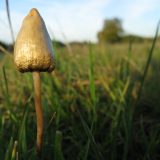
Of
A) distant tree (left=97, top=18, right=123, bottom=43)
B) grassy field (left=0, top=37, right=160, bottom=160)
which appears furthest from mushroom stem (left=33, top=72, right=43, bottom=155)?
distant tree (left=97, top=18, right=123, bottom=43)

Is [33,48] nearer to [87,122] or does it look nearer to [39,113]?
[39,113]

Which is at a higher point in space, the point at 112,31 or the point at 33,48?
the point at 33,48

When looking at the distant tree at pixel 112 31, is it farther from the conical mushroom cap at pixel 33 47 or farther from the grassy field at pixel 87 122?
the conical mushroom cap at pixel 33 47

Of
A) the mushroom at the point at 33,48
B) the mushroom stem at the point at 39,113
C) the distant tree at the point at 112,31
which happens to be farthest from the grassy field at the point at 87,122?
the distant tree at the point at 112,31

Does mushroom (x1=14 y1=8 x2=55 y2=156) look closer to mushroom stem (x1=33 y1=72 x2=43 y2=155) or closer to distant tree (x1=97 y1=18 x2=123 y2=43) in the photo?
mushroom stem (x1=33 y1=72 x2=43 y2=155)

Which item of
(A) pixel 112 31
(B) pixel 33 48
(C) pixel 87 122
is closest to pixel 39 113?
(B) pixel 33 48

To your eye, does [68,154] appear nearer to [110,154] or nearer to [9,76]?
[110,154]
